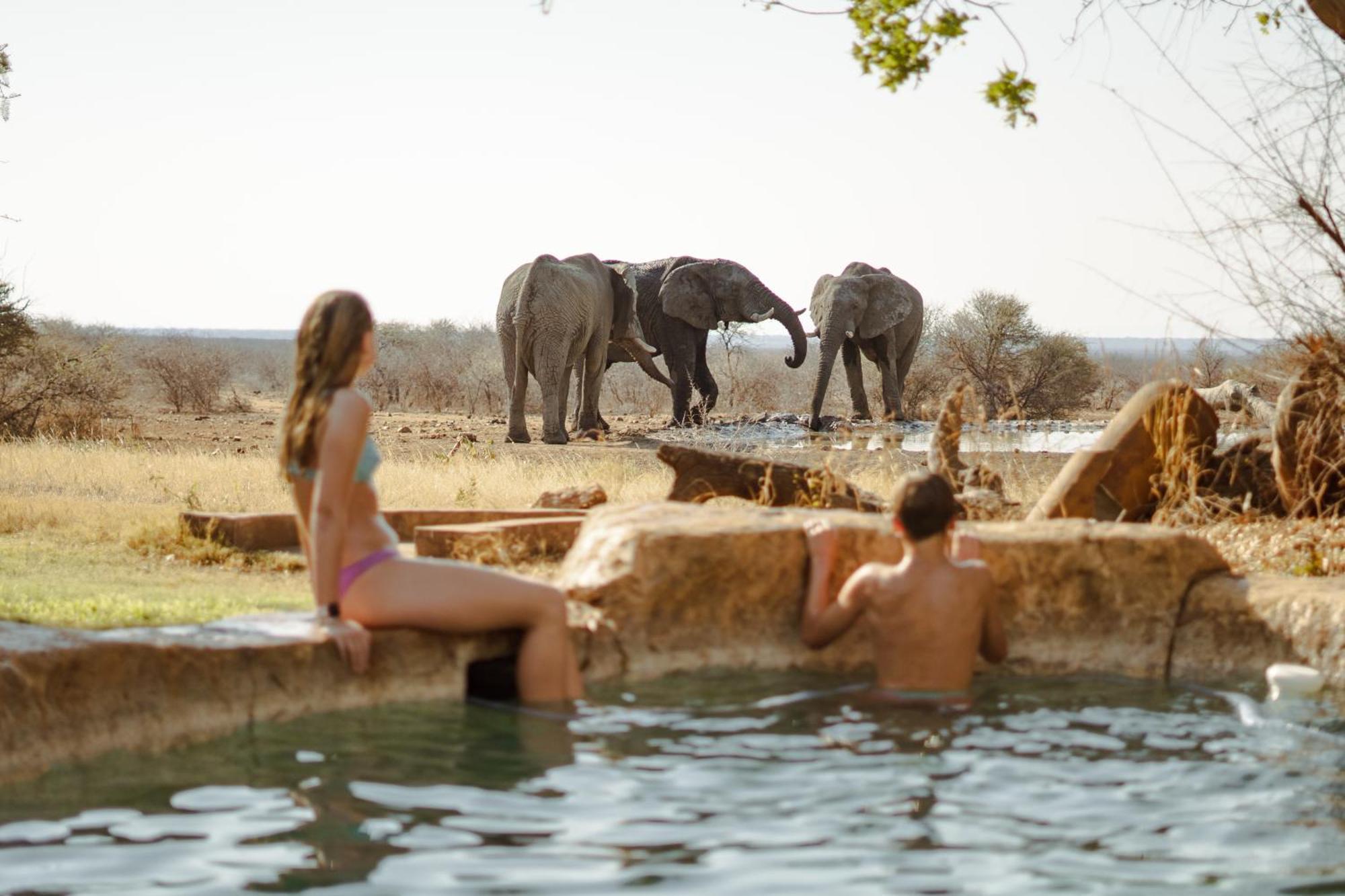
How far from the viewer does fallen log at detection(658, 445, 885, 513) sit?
8.66m

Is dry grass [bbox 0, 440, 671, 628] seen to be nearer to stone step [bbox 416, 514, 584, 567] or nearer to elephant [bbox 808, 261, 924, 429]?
stone step [bbox 416, 514, 584, 567]

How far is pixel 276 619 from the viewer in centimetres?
502

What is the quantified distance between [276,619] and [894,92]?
→ 562 centimetres

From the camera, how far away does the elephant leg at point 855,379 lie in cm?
2842

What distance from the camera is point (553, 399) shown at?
20.1 metres

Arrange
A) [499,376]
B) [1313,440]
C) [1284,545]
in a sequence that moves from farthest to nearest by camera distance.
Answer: [499,376] < [1313,440] < [1284,545]

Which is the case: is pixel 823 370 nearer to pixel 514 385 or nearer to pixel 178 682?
pixel 514 385

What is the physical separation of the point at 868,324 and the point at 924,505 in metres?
22.3

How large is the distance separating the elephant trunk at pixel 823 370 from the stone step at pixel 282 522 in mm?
15287

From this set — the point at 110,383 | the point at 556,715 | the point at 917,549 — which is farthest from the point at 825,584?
the point at 110,383

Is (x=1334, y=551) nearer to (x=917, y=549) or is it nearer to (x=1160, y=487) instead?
(x=1160, y=487)

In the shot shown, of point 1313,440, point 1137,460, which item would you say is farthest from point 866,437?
point 1313,440

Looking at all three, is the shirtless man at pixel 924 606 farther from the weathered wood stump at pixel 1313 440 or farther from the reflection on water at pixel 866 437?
the reflection on water at pixel 866 437

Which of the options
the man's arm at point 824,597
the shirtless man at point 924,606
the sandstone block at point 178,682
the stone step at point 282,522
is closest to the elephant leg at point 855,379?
the stone step at point 282,522
